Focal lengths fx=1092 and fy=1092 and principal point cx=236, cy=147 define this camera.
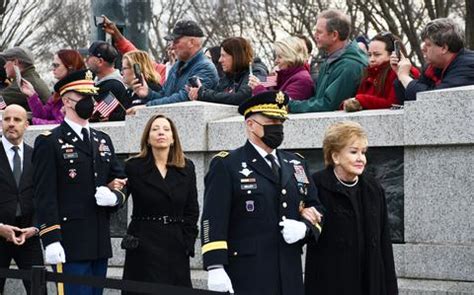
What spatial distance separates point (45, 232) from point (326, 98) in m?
2.73

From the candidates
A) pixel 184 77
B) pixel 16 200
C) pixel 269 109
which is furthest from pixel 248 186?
pixel 184 77

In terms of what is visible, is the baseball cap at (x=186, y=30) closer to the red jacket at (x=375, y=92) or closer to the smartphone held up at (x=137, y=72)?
the smartphone held up at (x=137, y=72)

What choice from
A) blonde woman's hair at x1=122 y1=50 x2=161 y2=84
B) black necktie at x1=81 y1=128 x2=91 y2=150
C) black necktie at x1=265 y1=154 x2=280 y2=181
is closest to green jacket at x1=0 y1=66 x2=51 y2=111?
blonde woman's hair at x1=122 y1=50 x2=161 y2=84

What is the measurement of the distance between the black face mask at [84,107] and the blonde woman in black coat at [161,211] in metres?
0.47

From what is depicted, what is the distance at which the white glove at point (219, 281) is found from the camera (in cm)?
657

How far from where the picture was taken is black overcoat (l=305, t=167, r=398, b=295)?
7.02 metres

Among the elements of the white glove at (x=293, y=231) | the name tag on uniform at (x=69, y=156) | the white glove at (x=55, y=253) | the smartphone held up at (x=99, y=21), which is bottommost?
the white glove at (x=55, y=253)

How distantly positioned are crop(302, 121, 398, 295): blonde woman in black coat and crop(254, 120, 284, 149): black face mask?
0.38 m

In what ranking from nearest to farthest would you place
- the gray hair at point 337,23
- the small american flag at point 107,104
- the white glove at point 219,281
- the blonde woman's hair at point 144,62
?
the white glove at point 219,281 < the gray hair at point 337,23 < the blonde woman's hair at point 144,62 < the small american flag at point 107,104

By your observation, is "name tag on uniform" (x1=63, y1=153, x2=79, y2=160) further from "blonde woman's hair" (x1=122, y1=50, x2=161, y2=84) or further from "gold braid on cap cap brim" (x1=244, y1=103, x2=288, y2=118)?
"blonde woman's hair" (x1=122, y1=50, x2=161, y2=84)

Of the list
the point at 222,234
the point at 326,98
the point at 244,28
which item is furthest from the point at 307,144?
the point at 244,28

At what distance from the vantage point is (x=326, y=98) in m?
9.27

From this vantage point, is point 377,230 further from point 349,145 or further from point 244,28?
point 244,28

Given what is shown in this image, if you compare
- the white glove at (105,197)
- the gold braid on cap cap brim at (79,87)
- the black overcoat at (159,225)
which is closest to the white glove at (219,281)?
the black overcoat at (159,225)
